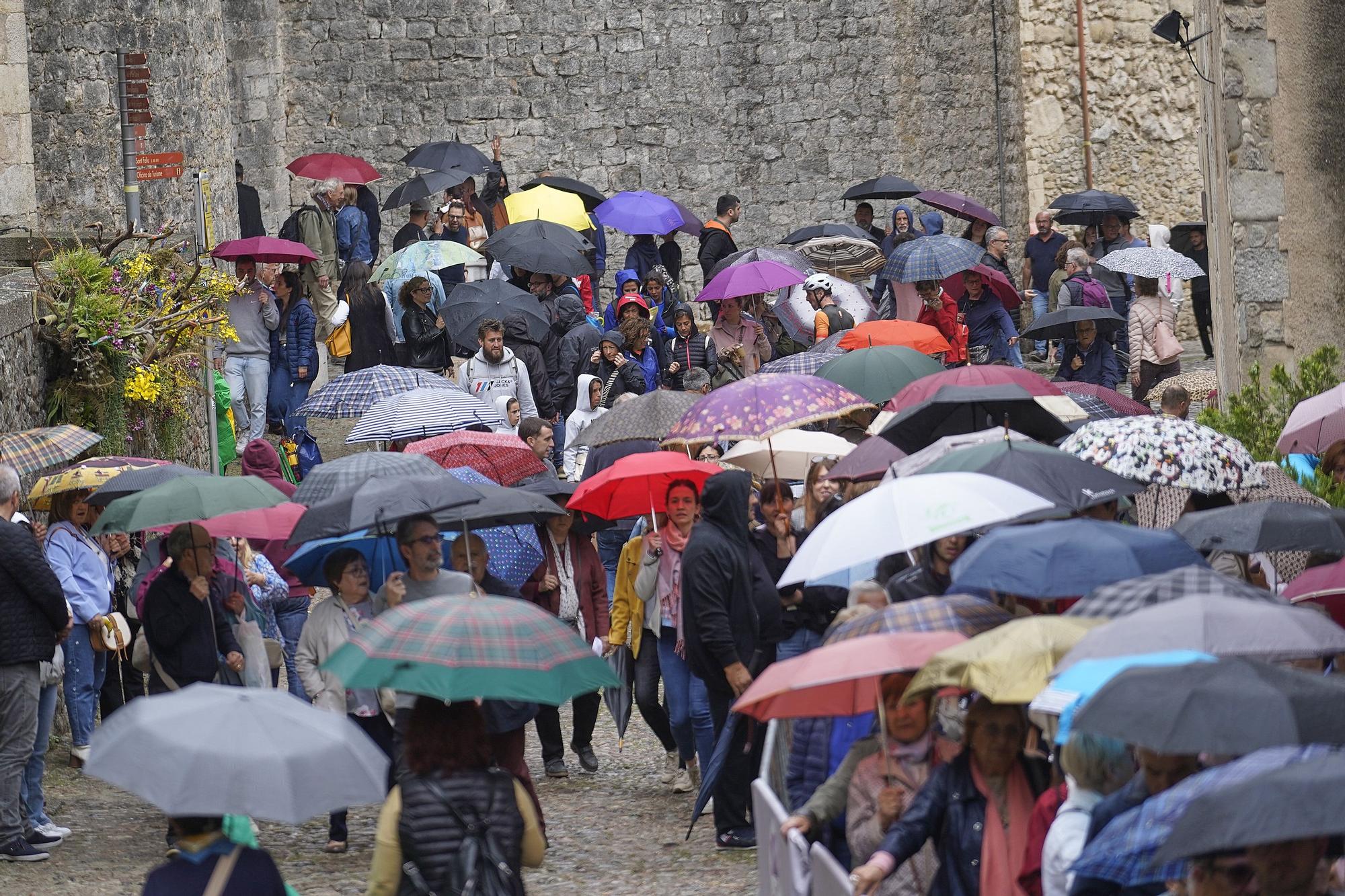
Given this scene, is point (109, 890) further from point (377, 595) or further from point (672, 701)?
point (672, 701)

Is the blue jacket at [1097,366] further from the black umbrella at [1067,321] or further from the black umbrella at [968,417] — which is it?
the black umbrella at [968,417]

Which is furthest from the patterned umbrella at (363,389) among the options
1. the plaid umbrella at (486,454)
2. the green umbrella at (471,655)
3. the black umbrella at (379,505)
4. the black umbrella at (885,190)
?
the black umbrella at (885,190)

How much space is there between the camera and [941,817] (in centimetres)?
514

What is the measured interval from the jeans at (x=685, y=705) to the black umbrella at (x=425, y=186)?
12136 mm

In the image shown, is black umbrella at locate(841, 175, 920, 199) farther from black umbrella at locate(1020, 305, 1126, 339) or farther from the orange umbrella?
the orange umbrella

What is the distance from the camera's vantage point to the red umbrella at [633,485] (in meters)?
9.03

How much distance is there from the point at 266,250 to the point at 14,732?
7.51m

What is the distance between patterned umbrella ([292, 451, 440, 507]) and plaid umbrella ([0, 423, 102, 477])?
153 centimetres

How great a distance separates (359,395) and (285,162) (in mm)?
12034

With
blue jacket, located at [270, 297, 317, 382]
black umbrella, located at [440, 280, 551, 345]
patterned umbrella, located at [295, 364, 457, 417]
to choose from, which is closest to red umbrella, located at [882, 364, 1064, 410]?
patterned umbrella, located at [295, 364, 457, 417]

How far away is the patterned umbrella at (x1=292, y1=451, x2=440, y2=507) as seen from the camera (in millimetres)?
8484

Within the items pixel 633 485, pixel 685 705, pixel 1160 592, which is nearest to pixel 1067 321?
pixel 633 485

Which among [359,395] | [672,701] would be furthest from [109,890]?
[359,395]

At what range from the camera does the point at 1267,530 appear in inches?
273
